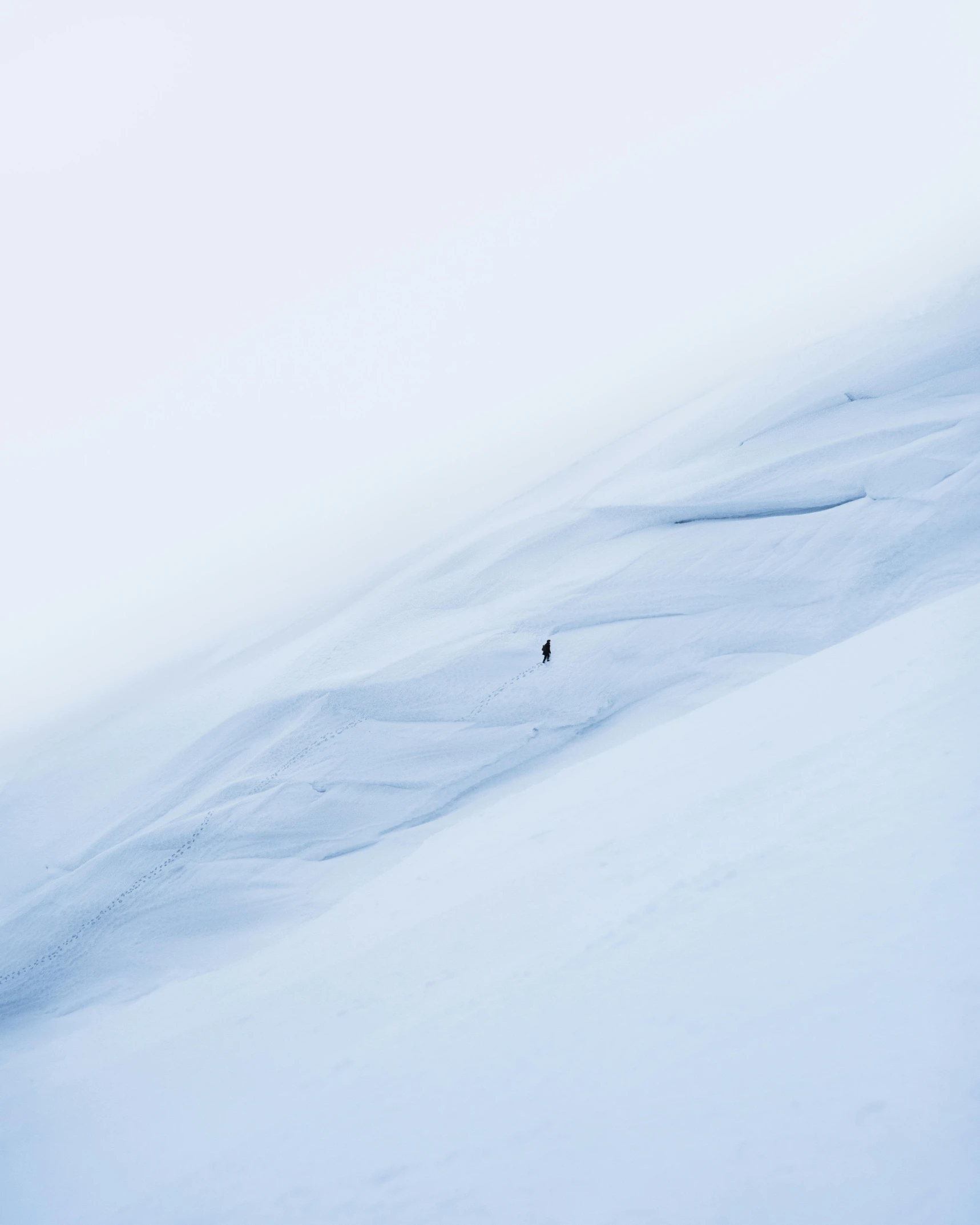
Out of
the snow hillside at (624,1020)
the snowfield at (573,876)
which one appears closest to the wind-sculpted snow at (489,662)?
the snowfield at (573,876)

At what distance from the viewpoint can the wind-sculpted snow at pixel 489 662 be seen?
564cm

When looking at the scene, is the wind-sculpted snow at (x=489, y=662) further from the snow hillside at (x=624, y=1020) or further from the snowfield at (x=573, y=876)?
the snow hillside at (x=624, y=1020)

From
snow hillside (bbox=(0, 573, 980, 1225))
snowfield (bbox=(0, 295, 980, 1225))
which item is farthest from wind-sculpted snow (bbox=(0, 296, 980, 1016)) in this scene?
snow hillside (bbox=(0, 573, 980, 1225))

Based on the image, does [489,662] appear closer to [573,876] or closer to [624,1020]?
[573,876]

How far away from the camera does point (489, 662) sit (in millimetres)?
6609

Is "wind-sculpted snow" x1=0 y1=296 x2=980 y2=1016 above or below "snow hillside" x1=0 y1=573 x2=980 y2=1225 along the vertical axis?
above

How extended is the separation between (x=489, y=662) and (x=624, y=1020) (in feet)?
11.2

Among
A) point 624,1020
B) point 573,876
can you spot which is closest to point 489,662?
point 573,876

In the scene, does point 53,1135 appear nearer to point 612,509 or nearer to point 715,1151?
point 715,1151

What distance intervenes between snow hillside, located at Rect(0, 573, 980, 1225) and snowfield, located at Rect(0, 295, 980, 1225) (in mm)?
16

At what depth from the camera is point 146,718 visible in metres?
7.73

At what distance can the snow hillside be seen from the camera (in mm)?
2766

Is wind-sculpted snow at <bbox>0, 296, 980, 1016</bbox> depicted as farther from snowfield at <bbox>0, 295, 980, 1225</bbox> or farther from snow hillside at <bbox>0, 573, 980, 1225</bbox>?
Answer: snow hillside at <bbox>0, 573, 980, 1225</bbox>

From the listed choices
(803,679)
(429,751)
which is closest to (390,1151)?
(429,751)
